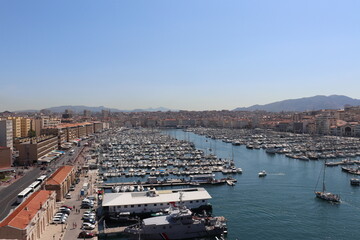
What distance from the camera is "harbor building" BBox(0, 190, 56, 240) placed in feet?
37.9

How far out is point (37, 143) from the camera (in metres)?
32.3

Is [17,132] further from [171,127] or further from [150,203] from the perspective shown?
[171,127]

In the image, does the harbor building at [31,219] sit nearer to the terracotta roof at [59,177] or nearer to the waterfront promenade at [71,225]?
the waterfront promenade at [71,225]

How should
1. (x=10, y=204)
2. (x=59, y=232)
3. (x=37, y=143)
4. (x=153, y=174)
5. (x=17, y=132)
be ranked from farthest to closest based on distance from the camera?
(x=17, y=132)
(x=37, y=143)
(x=153, y=174)
(x=10, y=204)
(x=59, y=232)

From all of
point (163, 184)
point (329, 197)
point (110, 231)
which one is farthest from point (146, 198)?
point (329, 197)

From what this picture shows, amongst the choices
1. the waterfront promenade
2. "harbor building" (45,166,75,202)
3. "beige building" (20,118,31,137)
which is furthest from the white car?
"beige building" (20,118,31,137)

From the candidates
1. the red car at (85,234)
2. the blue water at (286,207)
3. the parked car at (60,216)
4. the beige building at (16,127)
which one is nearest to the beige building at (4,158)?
the parked car at (60,216)

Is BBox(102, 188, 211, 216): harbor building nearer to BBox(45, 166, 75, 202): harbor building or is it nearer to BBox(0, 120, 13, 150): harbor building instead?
BBox(45, 166, 75, 202): harbor building

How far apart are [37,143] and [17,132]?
14363 mm

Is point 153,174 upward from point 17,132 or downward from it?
downward

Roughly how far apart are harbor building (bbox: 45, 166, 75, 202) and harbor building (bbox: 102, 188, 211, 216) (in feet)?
9.55

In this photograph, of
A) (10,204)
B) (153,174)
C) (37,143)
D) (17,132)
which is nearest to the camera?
(10,204)

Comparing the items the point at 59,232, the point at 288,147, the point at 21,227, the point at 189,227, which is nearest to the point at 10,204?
the point at 59,232

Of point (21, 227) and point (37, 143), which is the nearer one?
point (21, 227)
